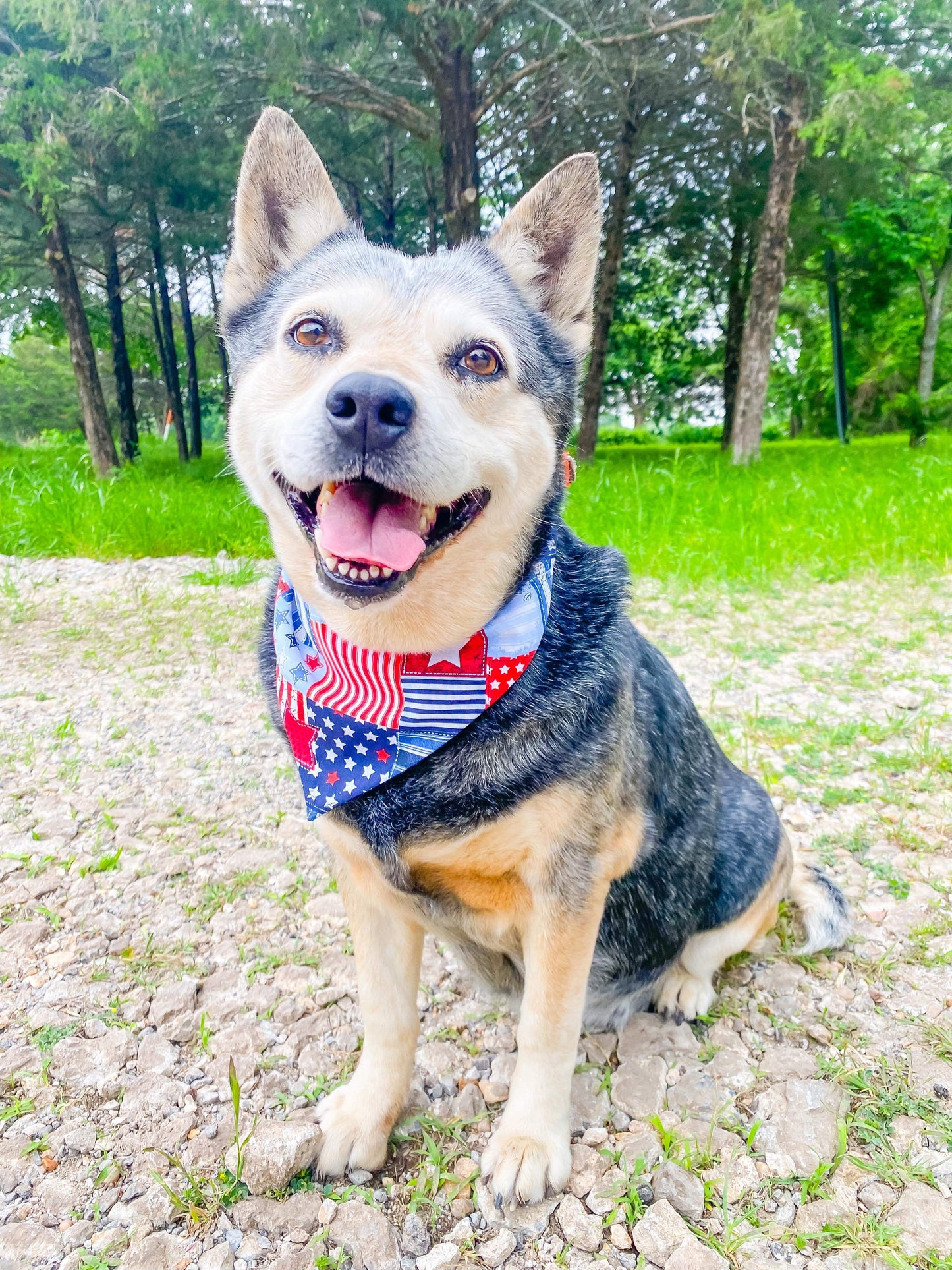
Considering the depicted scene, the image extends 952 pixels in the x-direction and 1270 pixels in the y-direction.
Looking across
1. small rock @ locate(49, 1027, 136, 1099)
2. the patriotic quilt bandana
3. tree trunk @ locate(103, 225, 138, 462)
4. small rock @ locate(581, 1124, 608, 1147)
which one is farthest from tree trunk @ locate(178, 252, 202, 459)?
small rock @ locate(581, 1124, 608, 1147)

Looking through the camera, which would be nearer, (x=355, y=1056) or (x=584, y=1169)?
(x=584, y=1169)

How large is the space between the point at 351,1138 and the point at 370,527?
4.70 ft

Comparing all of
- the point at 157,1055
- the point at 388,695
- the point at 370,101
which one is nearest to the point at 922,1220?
the point at 388,695

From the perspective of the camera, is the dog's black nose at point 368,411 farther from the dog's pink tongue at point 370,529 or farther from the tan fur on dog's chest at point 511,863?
the tan fur on dog's chest at point 511,863

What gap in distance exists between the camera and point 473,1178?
180 cm

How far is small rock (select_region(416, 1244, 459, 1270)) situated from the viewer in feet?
5.27

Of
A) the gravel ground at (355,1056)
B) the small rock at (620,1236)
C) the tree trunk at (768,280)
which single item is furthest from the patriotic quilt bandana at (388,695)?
the tree trunk at (768,280)

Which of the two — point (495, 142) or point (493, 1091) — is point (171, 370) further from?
point (493, 1091)

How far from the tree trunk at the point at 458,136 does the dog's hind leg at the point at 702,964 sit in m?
10.5

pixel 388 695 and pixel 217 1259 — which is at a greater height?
pixel 388 695

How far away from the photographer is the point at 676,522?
25.9 feet

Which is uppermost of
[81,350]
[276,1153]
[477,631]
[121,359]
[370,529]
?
[121,359]

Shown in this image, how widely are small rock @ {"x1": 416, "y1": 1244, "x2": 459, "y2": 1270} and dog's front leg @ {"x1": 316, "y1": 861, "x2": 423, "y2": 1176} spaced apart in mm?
262

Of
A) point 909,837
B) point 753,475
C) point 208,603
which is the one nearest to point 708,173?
point 753,475
